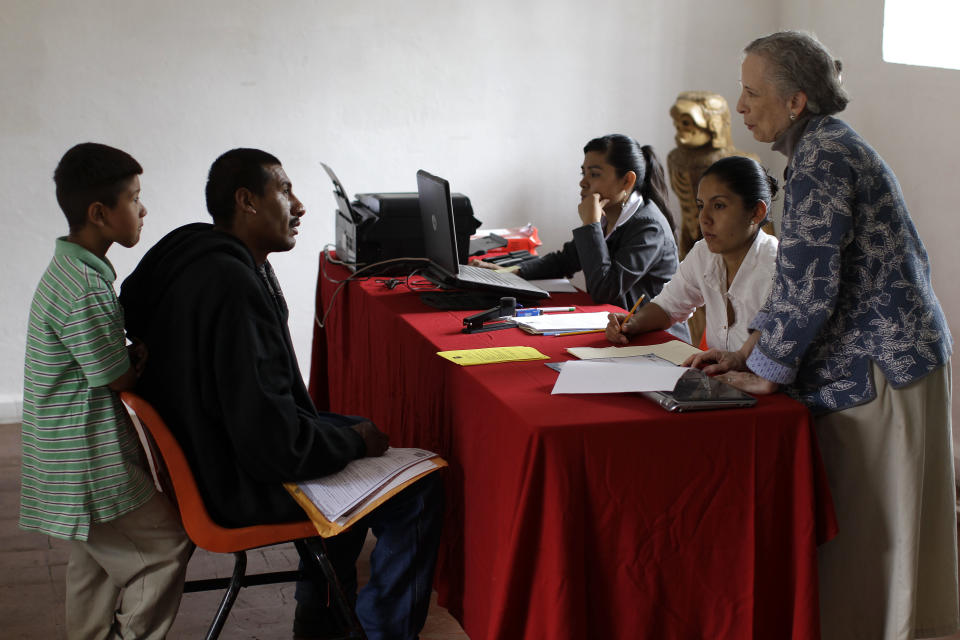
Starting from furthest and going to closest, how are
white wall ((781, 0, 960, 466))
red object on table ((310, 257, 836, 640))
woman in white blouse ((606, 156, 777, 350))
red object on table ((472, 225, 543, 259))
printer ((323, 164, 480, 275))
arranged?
red object on table ((472, 225, 543, 259))
white wall ((781, 0, 960, 466))
printer ((323, 164, 480, 275))
woman in white blouse ((606, 156, 777, 350))
red object on table ((310, 257, 836, 640))

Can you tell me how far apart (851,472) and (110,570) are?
1502 millimetres

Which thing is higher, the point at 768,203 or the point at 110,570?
the point at 768,203

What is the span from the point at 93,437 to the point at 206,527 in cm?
30

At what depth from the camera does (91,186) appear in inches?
72.1

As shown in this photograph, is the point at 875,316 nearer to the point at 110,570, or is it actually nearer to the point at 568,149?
the point at 110,570

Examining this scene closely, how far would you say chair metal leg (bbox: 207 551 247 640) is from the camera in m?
1.79

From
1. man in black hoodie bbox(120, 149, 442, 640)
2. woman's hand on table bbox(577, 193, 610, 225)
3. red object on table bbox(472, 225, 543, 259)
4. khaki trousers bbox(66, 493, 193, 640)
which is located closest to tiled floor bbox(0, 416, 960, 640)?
khaki trousers bbox(66, 493, 193, 640)

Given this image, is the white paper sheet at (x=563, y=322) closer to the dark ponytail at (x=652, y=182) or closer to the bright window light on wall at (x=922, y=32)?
the dark ponytail at (x=652, y=182)

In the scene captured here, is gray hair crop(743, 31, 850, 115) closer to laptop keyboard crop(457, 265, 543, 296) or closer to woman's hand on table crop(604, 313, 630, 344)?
woman's hand on table crop(604, 313, 630, 344)

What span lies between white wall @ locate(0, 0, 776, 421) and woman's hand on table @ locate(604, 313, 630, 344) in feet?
8.04

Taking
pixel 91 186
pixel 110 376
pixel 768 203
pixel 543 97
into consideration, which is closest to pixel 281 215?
pixel 91 186

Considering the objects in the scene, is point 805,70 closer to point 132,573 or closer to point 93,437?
point 93,437

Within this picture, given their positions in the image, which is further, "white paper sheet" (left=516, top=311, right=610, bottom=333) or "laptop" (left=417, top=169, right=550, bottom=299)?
"laptop" (left=417, top=169, right=550, bottom=299)

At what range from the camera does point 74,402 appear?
69.8 inches
